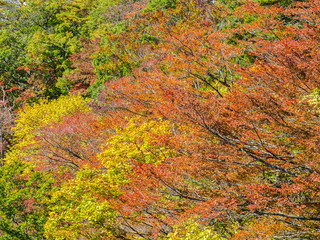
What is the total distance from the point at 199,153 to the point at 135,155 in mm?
2695

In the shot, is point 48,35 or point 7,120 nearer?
point 7,120

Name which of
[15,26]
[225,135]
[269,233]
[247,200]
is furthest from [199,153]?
[15,26]

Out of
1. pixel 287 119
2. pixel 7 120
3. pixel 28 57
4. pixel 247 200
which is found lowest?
pixel 7 120

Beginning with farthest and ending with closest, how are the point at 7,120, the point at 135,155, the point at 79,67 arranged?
the point at 79,67 < the point at 7,120 < the point at 135,155

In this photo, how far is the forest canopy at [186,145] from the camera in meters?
5.93

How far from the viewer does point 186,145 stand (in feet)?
22.6

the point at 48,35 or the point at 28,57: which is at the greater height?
the point at 48,35

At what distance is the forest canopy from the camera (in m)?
5.93

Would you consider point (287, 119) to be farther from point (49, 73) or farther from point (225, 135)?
point (49, 73)

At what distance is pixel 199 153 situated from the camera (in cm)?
638

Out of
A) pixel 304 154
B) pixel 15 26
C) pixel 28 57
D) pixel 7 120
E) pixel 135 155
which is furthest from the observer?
pixel 15 26

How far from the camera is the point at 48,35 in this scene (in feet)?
92.5

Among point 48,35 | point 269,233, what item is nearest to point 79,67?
point 48,35

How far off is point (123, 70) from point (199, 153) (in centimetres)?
1489
